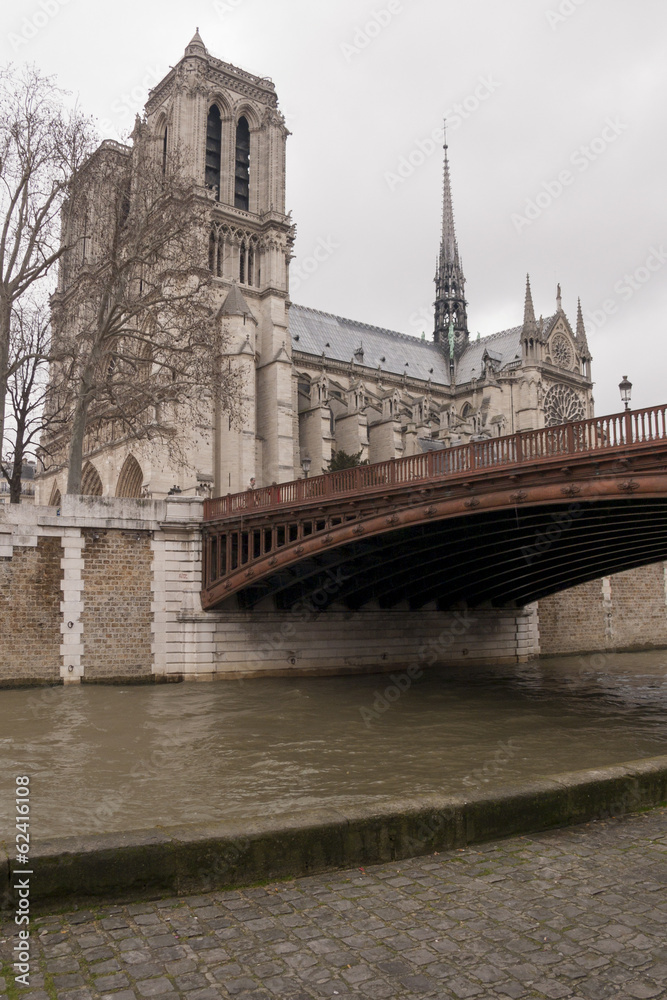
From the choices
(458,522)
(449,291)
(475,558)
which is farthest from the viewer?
(449,291)

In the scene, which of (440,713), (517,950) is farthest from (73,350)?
(517,950)

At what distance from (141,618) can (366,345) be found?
48.5 m

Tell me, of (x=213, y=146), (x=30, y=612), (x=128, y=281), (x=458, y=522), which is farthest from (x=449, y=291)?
(x=30, y=612)

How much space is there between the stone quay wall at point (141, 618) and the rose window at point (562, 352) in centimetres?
4761

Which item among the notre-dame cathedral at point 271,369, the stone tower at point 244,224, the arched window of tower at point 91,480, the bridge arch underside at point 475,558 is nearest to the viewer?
the bridge arch underside at point 475,558

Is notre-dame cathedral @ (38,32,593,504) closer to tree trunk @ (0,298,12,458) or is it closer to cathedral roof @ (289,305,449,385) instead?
cathedral roof @ (289,305,449,385)

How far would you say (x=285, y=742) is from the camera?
47.7ft

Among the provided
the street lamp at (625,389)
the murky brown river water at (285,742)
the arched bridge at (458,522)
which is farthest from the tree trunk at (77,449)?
the street lamp at (625,389)

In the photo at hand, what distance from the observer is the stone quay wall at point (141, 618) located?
68.1ft

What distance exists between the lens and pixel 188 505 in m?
23.7

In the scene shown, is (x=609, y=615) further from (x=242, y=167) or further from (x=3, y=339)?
(x=242, y=167)

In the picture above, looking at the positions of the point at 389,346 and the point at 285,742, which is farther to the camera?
the point at 389,346

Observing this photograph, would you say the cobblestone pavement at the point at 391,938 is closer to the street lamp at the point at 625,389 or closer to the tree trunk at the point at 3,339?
the street lamp at the point at 625,389

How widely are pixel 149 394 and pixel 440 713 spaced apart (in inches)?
511
